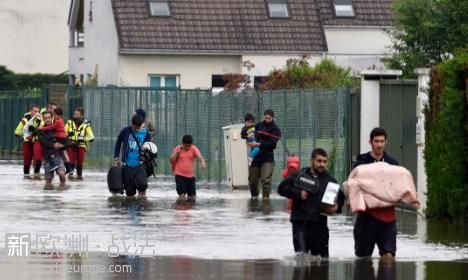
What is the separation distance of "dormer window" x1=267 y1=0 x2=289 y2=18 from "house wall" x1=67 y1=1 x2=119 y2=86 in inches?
222

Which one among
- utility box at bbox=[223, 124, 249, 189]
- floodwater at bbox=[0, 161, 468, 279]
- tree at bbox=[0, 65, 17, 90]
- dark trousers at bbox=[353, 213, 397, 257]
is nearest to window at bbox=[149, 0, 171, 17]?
tree at bbox=[0, 65, 17, 90]

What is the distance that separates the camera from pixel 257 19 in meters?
54.9

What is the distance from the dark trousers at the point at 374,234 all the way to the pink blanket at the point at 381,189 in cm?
26

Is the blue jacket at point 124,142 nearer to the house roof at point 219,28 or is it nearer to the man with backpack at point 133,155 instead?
the man with backpack at point 133,155

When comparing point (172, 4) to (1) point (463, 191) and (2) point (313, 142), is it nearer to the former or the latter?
(2) point (313, 142)

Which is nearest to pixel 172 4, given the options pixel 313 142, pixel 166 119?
pixel 166 119

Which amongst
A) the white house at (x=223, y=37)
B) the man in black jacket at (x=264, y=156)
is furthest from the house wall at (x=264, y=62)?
the man in black jacket at (x=264, y=156)

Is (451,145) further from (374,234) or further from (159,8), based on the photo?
(159,8)

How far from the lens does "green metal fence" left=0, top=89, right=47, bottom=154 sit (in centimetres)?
5314

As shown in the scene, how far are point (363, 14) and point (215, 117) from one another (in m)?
21.6

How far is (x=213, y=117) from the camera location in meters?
35.1

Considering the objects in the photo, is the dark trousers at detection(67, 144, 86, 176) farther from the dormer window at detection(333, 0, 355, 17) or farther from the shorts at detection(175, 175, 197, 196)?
the dormer window at detection(333, 0, 355, 17)

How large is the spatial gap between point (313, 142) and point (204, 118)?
6472 millimetres

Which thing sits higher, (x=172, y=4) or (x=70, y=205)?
(x=172, y=4)
